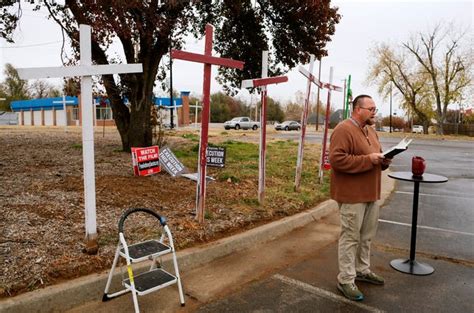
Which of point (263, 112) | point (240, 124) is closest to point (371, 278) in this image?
point (263, 112)

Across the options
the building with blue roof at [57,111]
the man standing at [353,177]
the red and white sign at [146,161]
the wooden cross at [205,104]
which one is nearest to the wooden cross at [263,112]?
the wooden cross at [205,104]

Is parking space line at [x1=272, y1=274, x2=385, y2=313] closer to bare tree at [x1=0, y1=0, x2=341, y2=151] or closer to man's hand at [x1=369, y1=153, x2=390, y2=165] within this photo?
man's hand at [x1=369, y1=153, x2=390, y2=165]

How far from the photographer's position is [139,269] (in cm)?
387

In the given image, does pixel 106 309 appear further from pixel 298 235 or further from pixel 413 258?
pixel 413 258

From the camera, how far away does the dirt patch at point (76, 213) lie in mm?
3635

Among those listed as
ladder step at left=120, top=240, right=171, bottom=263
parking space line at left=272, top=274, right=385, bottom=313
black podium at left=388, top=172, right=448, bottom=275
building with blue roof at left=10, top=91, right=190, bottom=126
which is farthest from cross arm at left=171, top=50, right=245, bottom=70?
building with blue roof at left=10, top=91, right=190, bottom=126

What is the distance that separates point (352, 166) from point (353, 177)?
172 mm

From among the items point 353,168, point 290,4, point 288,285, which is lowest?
point 288,285

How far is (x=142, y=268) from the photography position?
3891 mm

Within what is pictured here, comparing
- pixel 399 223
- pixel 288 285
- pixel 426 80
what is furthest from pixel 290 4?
pixel 426 80

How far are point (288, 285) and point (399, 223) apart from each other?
3310mm

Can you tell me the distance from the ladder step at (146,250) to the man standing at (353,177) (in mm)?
1695

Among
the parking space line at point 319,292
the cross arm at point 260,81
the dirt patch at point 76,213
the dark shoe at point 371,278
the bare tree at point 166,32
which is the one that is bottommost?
the parking space line at point 319,292

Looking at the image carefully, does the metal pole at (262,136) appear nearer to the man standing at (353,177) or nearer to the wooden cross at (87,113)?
the man standing at (353,177)
